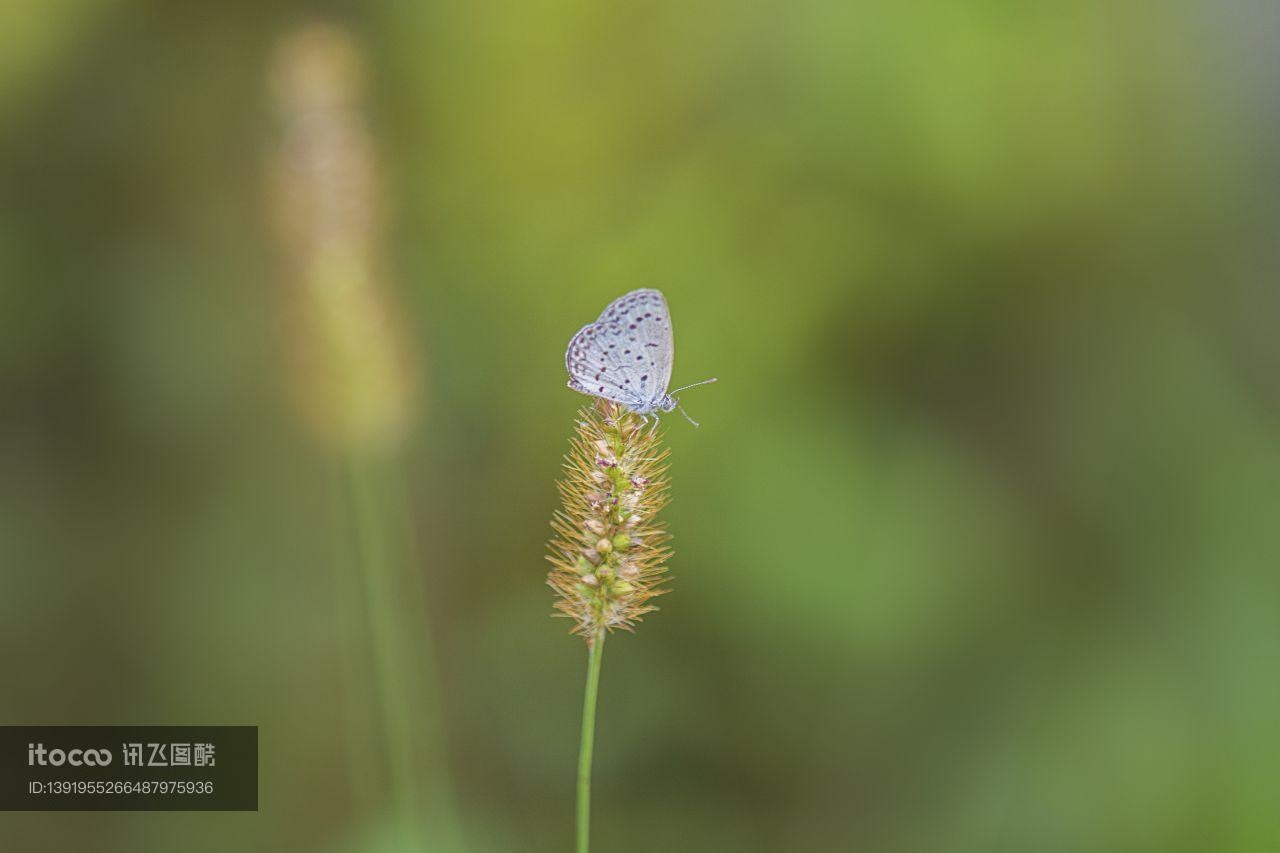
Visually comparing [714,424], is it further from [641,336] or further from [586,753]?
[586,753]

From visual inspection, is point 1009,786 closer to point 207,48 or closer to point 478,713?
point 478,713

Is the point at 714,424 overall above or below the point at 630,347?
above

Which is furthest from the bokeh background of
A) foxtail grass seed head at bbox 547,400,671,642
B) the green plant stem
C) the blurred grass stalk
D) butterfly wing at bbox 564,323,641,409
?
the green plant stem

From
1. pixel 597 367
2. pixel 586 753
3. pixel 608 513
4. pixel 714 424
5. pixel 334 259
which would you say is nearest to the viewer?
pixel 586 753

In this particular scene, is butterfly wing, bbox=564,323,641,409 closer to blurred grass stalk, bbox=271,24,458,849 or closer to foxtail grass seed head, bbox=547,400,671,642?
foxtail grass seed head, bbox=547,400,671,642

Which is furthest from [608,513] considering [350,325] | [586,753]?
[350,325]

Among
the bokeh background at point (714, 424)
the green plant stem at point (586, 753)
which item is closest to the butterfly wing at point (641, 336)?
the green plant stem at point (586, 753)

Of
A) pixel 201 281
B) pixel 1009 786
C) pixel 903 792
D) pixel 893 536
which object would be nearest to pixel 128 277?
pixel 201 281
